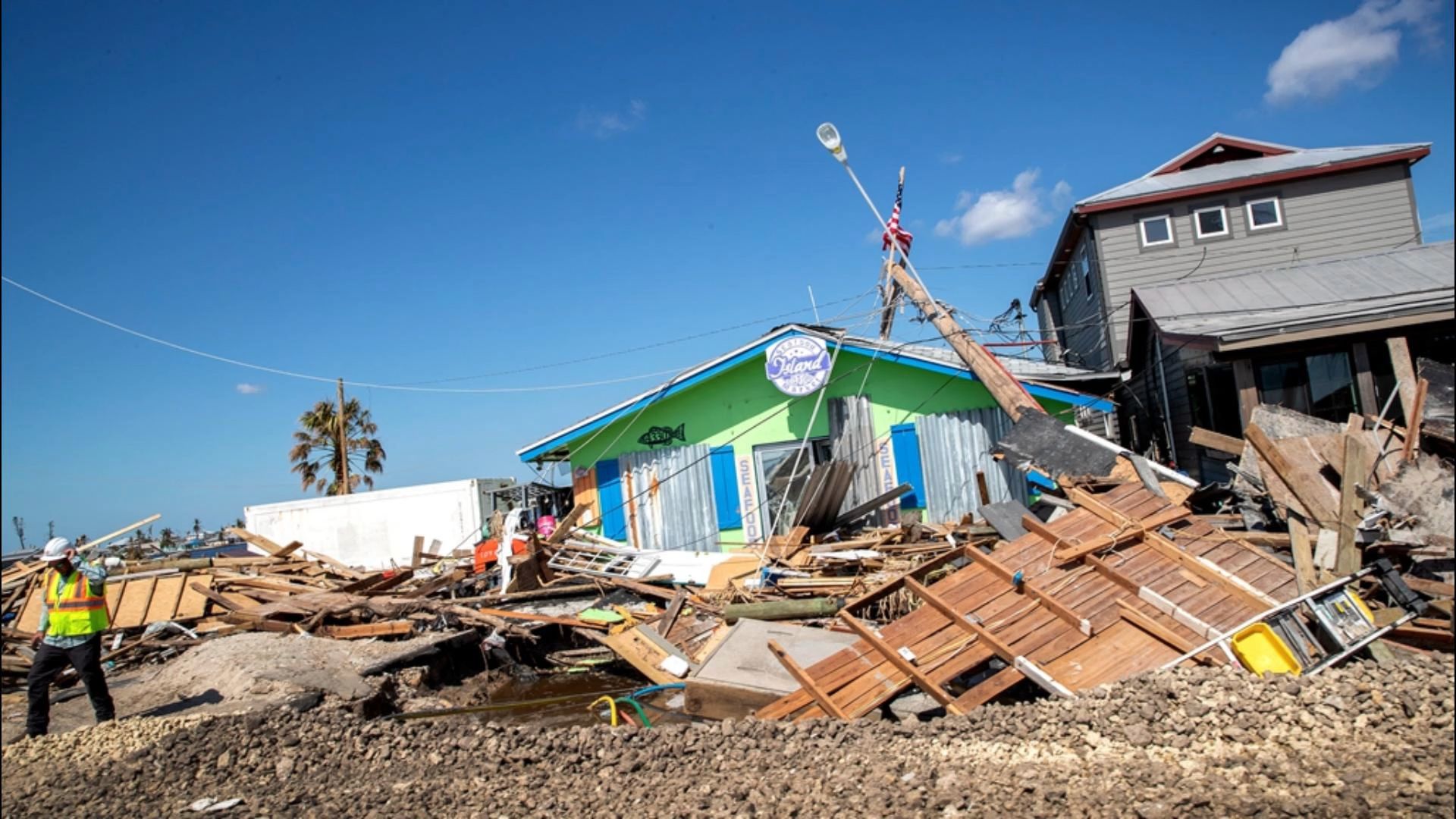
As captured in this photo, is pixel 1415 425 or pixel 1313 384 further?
pixel 1313 384

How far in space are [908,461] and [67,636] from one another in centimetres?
1178

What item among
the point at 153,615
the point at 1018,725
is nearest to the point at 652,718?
the point at 1018,725

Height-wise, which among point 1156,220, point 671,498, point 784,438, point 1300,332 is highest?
point 1156,220

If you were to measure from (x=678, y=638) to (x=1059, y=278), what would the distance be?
1744cm

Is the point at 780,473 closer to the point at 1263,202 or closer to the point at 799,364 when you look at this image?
the point at 799,364

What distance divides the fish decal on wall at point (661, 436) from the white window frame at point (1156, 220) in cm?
1025

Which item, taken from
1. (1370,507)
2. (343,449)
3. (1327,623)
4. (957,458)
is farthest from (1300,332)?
(343,449)

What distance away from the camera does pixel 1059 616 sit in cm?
727

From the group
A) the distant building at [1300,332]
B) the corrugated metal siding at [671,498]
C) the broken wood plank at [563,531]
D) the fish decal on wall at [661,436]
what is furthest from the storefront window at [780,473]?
the distant building at [1300,332]

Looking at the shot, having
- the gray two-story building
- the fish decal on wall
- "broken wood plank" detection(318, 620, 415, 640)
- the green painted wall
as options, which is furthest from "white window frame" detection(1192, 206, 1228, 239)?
"broken wood plank" detection(318, 620, 415, 640)

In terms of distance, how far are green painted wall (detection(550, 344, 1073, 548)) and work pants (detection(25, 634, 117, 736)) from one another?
9.01 meters

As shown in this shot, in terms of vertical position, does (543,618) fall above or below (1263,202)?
below

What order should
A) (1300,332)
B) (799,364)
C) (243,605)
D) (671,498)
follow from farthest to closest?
1. (671,498)
2. (799,364)
3. (243,605)
4. (1300,332)

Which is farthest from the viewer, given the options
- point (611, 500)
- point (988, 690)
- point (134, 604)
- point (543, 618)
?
point (611, 500)
